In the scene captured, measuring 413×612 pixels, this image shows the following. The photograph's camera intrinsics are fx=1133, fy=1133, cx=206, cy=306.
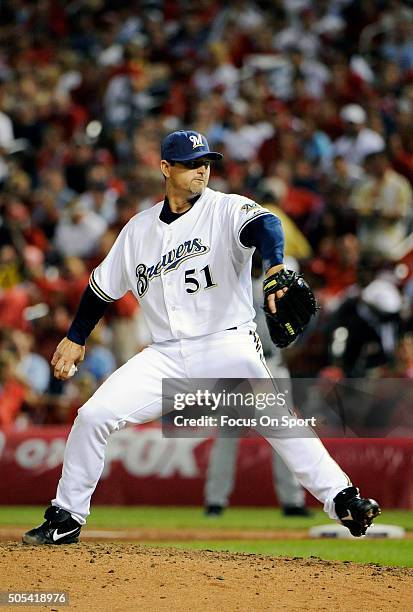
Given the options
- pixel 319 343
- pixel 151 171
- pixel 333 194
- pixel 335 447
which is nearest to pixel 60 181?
pixel 151 171

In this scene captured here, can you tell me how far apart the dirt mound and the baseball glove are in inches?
45.8

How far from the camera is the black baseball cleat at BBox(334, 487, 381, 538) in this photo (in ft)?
18.2

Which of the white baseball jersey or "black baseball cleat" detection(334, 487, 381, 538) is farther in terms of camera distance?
the white baseball jersey

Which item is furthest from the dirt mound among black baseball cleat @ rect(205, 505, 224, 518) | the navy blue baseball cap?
black baseball cleat @ rect(205, 505, 224, 518)

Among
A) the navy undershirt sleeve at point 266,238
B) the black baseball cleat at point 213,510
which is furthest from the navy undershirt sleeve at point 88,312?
the black baseball cleat at point 213,510

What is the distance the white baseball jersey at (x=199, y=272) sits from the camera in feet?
19.6

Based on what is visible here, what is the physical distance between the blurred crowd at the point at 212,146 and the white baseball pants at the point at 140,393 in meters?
4.58

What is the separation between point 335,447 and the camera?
402 inches

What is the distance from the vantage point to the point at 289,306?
18.2 ft

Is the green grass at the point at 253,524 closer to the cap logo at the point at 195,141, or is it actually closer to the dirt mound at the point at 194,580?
the dirt mound at the point at 194,580

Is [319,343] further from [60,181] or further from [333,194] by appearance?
[60,181]

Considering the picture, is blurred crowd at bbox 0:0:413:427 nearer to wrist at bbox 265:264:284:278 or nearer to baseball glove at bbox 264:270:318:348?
baseball glove at bbox 264:270:318:348

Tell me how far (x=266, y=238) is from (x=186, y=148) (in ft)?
2.58

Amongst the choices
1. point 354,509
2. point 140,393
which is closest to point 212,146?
point 140,393
